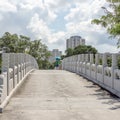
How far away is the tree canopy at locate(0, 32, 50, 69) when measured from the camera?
75.1 meters

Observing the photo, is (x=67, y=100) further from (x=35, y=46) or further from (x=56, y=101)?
(x=35, y=46)

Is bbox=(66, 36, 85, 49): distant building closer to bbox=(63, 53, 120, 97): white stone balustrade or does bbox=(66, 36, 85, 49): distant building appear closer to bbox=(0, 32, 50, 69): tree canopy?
bbox=(0, 32, 50, 69): tree canopy

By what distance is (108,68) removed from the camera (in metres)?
17.6

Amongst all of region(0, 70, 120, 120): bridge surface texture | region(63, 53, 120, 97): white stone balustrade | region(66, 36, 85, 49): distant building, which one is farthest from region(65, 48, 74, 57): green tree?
region(0, 70, 120, 120): bridge surface texture

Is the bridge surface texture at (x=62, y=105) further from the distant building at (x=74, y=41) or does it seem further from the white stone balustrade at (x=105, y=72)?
the distant building at (x=74, y=41)

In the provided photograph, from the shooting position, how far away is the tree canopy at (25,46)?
75125mm

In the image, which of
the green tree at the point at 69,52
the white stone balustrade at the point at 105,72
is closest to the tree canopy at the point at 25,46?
the green tree at the point at 69,52

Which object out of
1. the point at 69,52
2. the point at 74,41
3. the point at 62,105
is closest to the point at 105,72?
the point at 62,105

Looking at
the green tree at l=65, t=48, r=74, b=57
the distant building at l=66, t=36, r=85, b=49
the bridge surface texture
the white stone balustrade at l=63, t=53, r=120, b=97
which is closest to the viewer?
the bridge surface texture

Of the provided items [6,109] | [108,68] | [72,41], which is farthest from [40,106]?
[72,41]

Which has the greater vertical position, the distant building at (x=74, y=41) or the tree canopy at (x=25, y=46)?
the distant building at (x=74, y=41)

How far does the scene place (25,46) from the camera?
79.2m

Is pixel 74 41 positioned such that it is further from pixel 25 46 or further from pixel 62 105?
pixel 62 105

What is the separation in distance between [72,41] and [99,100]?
393 feet
